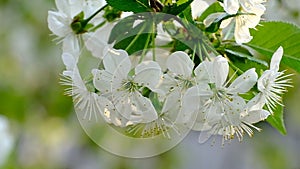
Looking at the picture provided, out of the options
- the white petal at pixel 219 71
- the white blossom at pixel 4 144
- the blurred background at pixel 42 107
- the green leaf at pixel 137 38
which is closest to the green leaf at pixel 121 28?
the green leaf at pixel 137 38

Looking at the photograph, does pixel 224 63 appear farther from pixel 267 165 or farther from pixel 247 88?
pixel 267 165

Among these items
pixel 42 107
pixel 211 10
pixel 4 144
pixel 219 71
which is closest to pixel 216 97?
pixel 219 71

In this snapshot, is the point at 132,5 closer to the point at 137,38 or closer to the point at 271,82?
the point at 137,38

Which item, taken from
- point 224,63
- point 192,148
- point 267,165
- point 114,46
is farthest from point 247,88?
point 192,148

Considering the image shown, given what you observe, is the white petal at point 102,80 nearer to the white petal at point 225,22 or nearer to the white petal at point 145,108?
the white petal at point 145,108

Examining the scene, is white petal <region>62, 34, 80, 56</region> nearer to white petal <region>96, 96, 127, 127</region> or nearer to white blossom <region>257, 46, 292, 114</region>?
white petal <region>96, 96, 127, 127</region>
